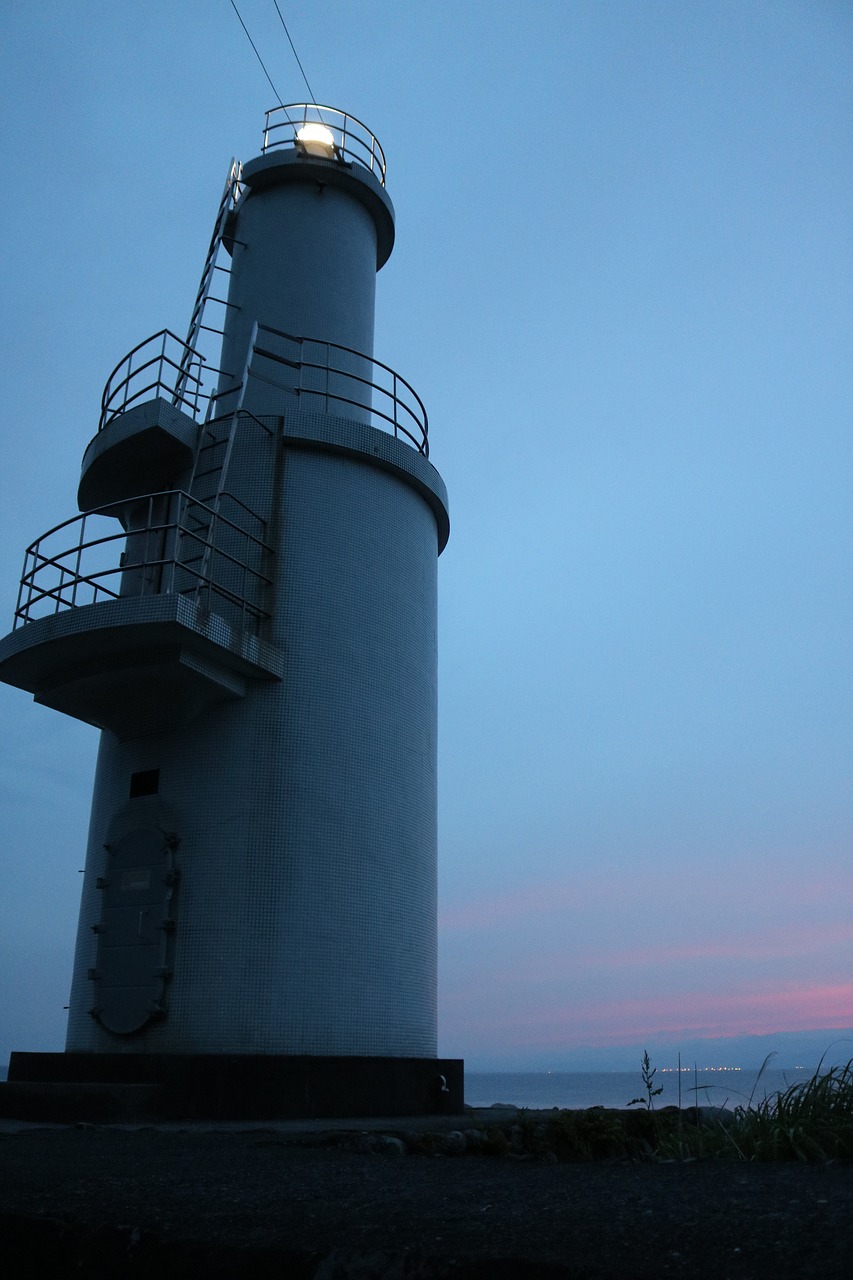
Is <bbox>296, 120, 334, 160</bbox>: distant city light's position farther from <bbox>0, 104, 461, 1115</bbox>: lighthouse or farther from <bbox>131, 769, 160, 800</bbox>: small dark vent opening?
<bbox>131, 769, 160, 800</bbox>: small dark vent opening

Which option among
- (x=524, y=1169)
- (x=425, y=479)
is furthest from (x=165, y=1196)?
(x=425, y=479)

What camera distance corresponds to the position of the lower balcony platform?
1134cm

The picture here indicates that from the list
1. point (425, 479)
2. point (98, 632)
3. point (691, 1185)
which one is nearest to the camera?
point (691, 1185)

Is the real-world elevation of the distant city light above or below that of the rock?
above

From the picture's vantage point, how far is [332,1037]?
11.6 metres

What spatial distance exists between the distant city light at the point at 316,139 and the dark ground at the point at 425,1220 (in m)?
15.8

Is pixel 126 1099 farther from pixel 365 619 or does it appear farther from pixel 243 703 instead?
pixel 365 619

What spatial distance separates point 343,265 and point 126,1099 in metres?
12.6

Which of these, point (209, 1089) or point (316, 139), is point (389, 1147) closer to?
point (209, 1089)

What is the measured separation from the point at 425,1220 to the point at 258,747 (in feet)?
27.8

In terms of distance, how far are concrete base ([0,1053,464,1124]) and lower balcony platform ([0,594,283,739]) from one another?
3.96 m

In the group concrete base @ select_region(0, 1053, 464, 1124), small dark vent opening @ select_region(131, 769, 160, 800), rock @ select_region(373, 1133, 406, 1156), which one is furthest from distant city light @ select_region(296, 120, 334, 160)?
rock @ select_region(373, 1133, 406, 1156)

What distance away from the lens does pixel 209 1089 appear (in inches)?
414

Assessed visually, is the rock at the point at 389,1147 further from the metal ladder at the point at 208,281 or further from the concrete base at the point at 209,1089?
the metal ladder at the point at 208,281
